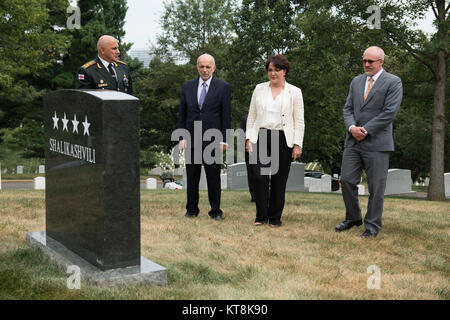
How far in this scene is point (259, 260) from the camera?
395 centimetres

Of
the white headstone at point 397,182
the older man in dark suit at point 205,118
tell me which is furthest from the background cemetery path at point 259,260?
the white headstone at point 397,182

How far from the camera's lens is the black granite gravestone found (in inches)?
125

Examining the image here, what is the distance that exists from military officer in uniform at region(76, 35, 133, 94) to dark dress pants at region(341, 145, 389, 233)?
8.90 feet

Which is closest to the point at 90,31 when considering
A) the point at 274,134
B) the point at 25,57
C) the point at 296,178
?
the point at 25,57

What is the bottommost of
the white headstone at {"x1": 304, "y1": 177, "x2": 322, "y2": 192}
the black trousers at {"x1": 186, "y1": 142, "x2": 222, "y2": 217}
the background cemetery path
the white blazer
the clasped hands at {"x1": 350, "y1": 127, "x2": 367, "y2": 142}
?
the white headstone at {"x1": 304, "y1": 177, "x2": 322, "y2": 192}

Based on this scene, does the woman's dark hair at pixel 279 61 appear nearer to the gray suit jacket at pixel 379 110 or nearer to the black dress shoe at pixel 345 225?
the gray suit jacket at pixel 379 110

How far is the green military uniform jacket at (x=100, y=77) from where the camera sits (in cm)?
470

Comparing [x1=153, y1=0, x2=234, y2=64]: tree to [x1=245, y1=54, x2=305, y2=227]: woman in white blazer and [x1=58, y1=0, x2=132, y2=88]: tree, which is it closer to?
[x1=58, y1=0, x2=132, y2=88]: tree

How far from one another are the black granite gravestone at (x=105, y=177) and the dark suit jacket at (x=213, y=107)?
2.53 m

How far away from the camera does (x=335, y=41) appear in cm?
1675

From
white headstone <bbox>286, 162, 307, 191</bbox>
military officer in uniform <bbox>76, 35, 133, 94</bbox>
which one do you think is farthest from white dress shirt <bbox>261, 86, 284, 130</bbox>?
white headstone <bbox>286, 162, 307, 191</bbox>

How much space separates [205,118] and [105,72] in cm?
159
